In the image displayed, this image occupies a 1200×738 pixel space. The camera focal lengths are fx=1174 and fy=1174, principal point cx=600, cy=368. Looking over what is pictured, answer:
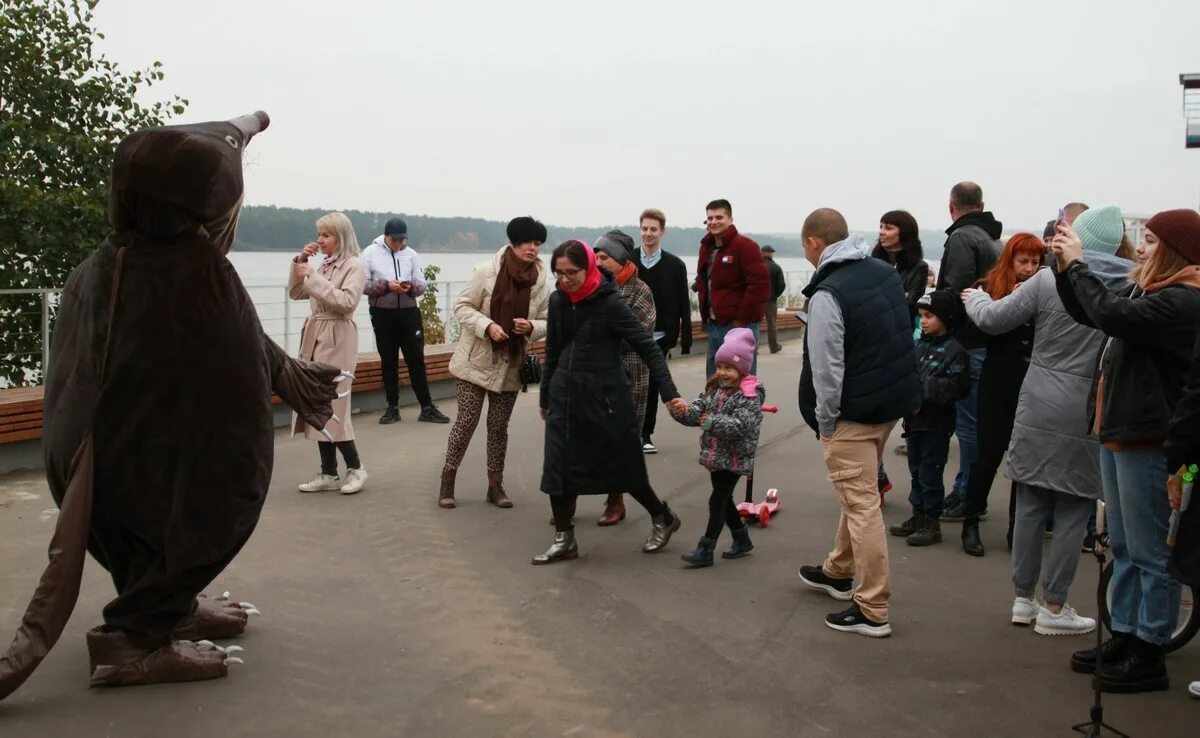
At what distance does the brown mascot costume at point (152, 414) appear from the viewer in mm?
4180

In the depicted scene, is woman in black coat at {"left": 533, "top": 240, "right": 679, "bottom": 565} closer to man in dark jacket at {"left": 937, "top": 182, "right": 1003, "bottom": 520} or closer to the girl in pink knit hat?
the girl in pink knit hat

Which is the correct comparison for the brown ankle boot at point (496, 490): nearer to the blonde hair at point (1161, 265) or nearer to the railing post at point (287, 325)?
the blonde hair at point (1161, 265)

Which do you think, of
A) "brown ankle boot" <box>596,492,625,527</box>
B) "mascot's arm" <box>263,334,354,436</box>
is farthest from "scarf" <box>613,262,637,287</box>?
"mascot's arm" <box>263,334,354,436</box>

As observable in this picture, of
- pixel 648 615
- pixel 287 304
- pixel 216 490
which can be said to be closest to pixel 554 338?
pixel 648 615

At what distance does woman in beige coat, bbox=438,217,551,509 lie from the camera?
738 cm

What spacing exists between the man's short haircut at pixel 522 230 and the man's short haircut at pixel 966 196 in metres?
2.77

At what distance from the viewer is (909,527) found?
6.73m

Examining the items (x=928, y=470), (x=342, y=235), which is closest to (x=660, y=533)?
(x=928, y=470)

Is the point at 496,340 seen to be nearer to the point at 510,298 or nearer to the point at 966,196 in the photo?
the point at 510,298

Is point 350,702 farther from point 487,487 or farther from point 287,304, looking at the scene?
point 287,304

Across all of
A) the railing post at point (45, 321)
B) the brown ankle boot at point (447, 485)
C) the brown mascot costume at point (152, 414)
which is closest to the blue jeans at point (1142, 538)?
the brown mascot costume at point (152, 414)

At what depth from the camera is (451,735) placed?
4.02 meters

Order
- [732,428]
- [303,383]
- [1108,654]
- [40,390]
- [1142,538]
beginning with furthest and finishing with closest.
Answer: [40,390] → [732,428] → [303,383] → [1108,654] → [1142,538]

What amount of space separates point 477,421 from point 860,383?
3.11m
